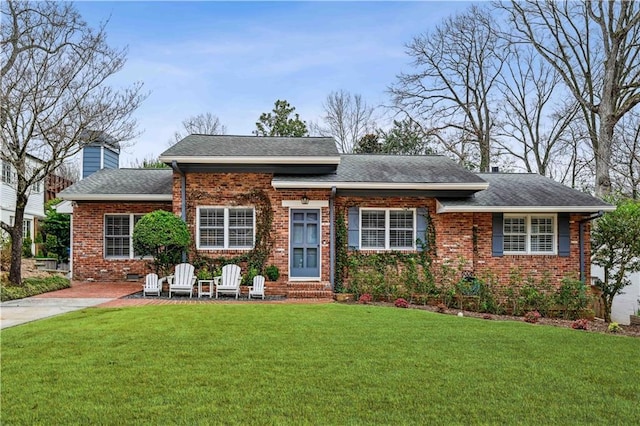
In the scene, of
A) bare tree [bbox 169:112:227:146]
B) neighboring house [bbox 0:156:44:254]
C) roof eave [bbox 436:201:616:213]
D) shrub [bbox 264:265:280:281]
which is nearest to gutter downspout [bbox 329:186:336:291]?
shrub [bbox 264:265:280:281]

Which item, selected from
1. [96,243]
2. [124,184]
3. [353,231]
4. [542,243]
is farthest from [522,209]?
[96,243]

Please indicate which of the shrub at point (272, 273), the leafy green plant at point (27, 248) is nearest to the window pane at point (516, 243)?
the shrub at point (272, 273)

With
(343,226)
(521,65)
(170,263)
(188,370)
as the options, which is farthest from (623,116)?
(188,370)

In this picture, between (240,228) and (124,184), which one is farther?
(124,184)

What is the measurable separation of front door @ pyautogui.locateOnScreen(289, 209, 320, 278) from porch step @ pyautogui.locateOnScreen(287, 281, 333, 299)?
1.87 ft

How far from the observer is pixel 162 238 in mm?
12289

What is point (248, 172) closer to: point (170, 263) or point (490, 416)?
point (170, 263)

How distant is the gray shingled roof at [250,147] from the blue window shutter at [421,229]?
2988 mm

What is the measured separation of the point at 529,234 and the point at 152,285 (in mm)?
10749

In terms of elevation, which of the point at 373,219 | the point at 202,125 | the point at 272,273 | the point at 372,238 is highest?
the point at 202,125

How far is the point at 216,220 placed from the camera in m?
13.7

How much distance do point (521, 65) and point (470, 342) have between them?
86.6ft

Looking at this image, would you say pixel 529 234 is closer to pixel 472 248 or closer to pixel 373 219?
pixel 472 248

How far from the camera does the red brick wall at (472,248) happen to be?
539 inches
